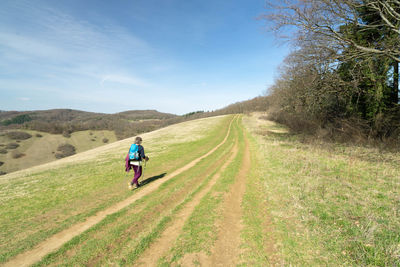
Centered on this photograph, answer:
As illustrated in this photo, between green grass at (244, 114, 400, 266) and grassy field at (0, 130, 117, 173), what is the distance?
117187 mm

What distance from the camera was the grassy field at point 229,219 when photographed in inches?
148

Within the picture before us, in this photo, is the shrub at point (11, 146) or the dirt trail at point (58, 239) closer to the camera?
the dirt trail at point (58, 239)

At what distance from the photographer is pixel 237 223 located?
512cm

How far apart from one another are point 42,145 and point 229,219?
14364 cm

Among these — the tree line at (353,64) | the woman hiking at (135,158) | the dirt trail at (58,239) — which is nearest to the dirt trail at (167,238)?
the dirt trail at (58,239)

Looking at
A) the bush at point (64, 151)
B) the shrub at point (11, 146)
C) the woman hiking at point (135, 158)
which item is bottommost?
the bush at point (64, 151)

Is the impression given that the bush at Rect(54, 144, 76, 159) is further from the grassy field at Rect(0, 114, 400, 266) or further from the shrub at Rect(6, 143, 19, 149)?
the grassy field at Rect(0, 114, 400, 266)

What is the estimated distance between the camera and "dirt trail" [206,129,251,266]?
3740mm

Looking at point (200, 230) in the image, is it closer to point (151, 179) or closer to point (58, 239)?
point (58, 239)

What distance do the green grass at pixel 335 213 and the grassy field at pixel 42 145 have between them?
384 ft

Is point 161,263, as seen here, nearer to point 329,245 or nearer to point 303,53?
point 329,245

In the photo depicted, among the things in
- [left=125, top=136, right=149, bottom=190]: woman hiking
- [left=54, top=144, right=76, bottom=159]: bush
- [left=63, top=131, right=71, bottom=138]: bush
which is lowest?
[left=54, top=144, right=76, bottom=159]: bush

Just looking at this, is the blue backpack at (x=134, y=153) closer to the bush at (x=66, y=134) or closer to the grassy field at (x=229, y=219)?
the grassy field at (x=229, y=219)

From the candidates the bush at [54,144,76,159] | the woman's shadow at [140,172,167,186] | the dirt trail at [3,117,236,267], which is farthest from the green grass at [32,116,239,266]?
the bush at [54,144,76,159]
